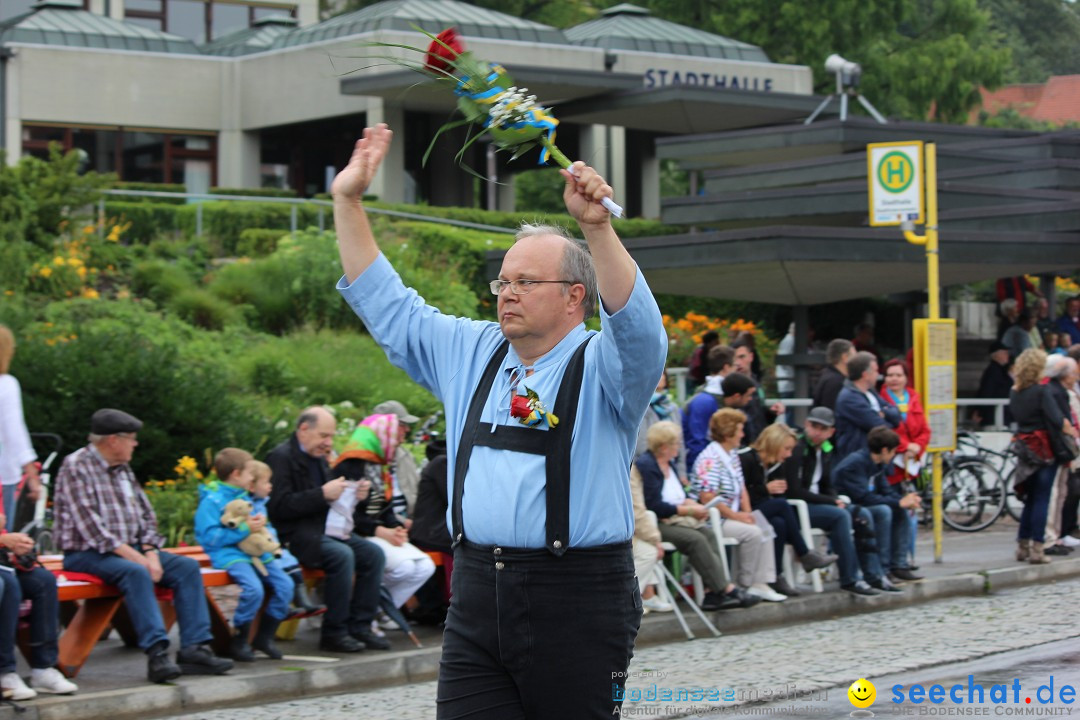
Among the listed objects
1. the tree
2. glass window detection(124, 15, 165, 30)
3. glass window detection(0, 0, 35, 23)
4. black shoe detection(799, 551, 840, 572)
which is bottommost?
black shoe detection(799, 551, 840, 572)

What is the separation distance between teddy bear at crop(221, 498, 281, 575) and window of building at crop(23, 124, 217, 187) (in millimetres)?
30540

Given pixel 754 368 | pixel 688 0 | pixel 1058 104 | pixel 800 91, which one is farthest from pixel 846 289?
pixel 1058 104

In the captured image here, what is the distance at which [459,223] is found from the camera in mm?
27406

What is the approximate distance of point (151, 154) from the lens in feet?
130

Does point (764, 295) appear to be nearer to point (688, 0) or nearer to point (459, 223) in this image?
point (459, 223)

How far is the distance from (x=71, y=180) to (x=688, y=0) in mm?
33025

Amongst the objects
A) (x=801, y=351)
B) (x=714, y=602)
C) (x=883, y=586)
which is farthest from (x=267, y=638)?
(x=801, y=351)

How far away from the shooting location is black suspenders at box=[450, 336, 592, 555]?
421 cm

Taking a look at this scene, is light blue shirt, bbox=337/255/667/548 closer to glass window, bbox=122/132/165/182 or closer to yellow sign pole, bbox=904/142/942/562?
yellow sign pole, bbox=904/142/942/562

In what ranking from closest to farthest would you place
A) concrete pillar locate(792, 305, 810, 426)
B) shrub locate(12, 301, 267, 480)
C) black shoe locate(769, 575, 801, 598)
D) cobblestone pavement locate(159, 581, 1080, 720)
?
cobblestone pavement locate(159, 581, 1080, 720) < black shoe locate(769, 575, 801, 598) < shrub locate(12, 301, 267, 480) < concrete pillar locate(792, 305, 810, 426)

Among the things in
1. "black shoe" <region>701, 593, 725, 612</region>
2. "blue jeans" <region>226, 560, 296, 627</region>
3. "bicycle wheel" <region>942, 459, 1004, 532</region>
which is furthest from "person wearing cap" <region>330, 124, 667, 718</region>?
"bicycle wheel" <region>942, 459, 1004, 532</region>

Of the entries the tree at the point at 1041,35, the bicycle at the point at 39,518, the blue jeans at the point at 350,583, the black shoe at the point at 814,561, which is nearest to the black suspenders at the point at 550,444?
the blue jeans at the point at 350,583

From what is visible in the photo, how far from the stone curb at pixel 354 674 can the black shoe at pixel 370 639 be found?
0.27ft

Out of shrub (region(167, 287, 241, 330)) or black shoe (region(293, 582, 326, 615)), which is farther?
shrub (region(167, 287, 241, 330))
